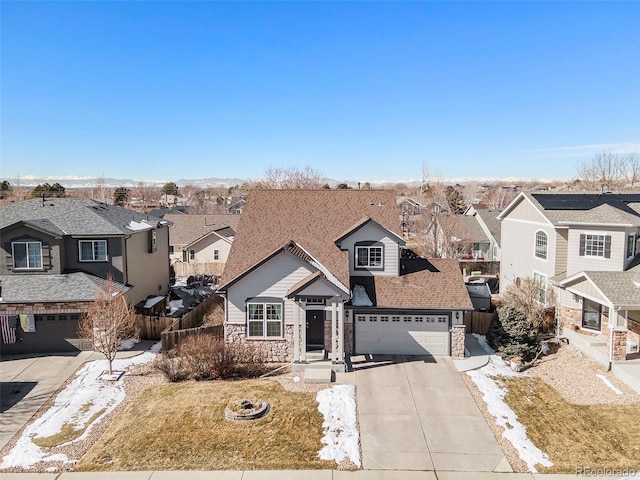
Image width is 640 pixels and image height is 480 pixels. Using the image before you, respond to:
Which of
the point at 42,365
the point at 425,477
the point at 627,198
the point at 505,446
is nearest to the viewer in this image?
the point at 425,477

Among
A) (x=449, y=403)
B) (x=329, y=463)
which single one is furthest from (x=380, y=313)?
(x=329, y=463)

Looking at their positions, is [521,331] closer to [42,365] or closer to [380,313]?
[380,313]

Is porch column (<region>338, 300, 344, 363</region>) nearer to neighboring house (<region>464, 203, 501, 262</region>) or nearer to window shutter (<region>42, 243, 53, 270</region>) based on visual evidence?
window shutter (<region>42, 243, 53, 270</region>)

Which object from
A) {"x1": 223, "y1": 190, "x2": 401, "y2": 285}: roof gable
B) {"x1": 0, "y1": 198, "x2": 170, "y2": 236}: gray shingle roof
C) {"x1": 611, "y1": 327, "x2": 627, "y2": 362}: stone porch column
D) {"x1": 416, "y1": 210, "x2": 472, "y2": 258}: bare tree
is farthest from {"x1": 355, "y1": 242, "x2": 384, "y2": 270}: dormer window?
{"x1": 416, "y1": 210, "x2": 472, "y2": 258}: bare tree

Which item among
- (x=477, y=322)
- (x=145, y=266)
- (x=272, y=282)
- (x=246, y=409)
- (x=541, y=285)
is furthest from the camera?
(x=145, y=266)

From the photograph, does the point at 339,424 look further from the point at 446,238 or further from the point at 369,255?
the point at 446,238

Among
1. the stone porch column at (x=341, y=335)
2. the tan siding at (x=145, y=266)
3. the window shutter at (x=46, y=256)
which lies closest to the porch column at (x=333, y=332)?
the stone porch column at (x=341, y=335)

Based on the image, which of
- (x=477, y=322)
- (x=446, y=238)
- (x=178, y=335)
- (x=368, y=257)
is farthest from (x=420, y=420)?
(x=446, y=238)

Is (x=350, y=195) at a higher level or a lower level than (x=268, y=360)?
higher

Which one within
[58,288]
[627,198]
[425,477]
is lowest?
[425,477]
